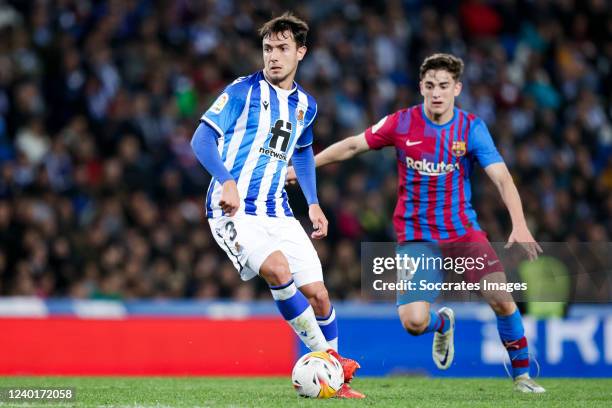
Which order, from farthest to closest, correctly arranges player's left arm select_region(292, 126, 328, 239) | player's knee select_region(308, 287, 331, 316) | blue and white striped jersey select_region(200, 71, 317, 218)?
player's left arm select_region(292, 126, 328, 239), player's knee select_region(308, 287, 331, 316), blue and white striped jersey select_region(200, 71, 317, 218)

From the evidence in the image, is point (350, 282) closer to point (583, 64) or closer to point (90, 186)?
point (90, 186)

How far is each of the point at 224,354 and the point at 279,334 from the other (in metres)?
0.56

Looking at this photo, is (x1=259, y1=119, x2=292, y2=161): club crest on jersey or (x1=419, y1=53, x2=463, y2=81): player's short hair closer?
(x1=259, y1=119, x2=292, y2=161): club crest on jersey

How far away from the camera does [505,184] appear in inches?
285

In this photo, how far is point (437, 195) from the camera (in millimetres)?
7566

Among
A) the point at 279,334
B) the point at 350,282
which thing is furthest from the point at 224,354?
the point at 350,282

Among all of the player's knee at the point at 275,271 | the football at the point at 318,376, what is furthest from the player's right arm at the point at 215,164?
the football at the point at 318,376

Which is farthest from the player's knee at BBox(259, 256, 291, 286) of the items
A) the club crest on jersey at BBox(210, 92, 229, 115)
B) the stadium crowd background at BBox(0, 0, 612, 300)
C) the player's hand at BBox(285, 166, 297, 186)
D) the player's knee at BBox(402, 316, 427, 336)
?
the stadium crowd background at BBox(0, 0, 612, 300)

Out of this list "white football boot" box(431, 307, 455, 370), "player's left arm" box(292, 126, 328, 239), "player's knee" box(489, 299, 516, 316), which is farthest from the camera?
"white football boot" box(431, 307, 455, 370)

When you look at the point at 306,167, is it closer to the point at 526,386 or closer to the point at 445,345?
the point at 445,345

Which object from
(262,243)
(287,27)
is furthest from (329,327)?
(287,27)

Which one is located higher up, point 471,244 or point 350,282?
point 471,244

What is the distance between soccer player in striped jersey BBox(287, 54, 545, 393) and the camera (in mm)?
7441

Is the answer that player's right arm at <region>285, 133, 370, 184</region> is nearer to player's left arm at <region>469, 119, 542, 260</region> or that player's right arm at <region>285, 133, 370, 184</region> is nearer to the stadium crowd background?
Result: player's left arm at <region>469, 119, 542, 260</region>
